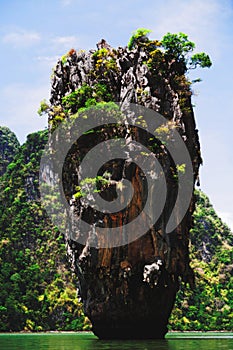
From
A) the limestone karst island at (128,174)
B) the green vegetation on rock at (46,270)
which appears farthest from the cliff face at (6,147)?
the limestone karst island at (128,174)

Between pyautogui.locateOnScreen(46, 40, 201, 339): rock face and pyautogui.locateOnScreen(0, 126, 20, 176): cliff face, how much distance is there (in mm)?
48550

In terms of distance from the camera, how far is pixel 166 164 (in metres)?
20.0

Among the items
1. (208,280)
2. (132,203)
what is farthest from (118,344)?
(208,280)

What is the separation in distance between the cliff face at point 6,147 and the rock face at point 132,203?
48550 mm

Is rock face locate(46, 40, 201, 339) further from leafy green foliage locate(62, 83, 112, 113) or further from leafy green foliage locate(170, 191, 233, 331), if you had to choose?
leafy green foliage locate(170, 191, 233, 331)

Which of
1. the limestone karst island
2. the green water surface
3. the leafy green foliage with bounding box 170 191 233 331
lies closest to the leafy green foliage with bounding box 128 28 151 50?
the limestone karst island

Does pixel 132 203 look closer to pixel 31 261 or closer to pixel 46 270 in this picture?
pixel 46 270

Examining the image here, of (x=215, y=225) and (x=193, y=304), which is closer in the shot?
(x=193, y=304)

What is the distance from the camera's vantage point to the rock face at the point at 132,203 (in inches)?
787

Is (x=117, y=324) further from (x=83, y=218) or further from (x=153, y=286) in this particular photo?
(x=83, y=218)

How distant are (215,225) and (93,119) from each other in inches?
1804

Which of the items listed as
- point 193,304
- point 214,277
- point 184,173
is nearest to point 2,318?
point 193,304

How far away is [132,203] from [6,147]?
5403cm

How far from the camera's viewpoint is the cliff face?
70.6 m
